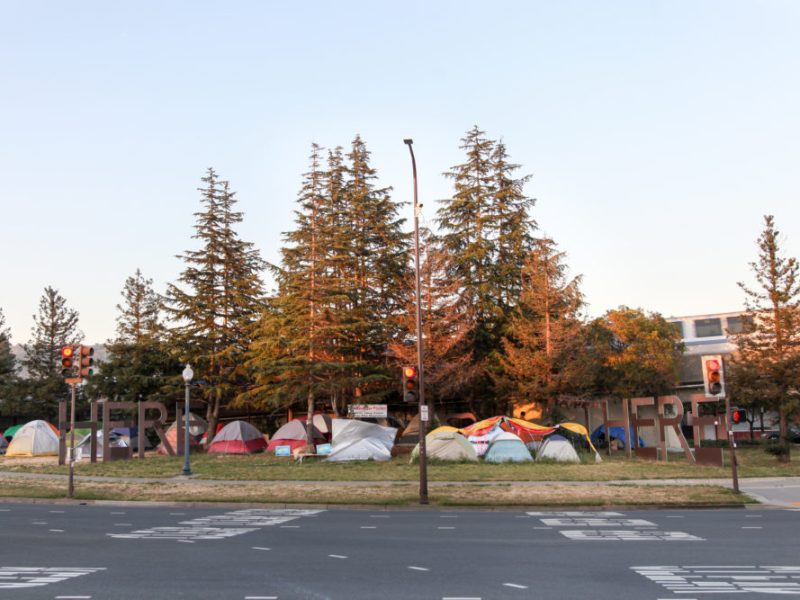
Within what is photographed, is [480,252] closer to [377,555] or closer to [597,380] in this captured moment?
[597,380]

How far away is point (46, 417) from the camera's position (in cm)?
6481

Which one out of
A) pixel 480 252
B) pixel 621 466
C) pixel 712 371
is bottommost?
pixel 621 466

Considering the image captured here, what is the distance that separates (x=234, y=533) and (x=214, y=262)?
37378mm

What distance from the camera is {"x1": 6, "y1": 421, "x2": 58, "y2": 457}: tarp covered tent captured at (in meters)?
46.3

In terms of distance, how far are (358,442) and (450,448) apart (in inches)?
186

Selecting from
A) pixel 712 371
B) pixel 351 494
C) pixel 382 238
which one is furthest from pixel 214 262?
pixel 712 371

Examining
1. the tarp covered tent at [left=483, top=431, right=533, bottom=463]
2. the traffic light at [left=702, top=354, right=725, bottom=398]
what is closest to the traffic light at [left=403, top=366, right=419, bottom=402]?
the traffic light at [left=702, top=354, right=725, bottom=398]

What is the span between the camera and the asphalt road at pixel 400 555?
27.7 feet

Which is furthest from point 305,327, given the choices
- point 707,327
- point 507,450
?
point 707,327

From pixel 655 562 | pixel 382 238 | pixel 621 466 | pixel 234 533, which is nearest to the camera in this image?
pixel 655 562

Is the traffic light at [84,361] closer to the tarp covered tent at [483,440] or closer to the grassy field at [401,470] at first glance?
the grassy field at [401,470]

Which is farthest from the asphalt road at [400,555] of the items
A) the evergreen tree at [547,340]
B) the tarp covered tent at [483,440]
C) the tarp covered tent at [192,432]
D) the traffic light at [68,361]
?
the tarp covered tent at [192,432]

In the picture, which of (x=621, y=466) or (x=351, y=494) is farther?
(x=621, y=466)

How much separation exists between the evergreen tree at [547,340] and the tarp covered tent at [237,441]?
15644 mm
